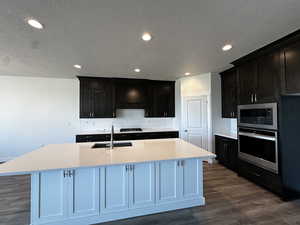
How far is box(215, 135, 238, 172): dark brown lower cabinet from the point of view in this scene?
3561 mm

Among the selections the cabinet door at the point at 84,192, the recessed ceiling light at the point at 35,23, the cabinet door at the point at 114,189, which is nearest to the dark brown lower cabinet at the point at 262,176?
the cabinet door at the point at 114,189

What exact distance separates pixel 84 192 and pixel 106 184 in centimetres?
28

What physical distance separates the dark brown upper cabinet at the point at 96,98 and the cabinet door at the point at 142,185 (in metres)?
2.96

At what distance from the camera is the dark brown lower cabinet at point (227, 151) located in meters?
3.56

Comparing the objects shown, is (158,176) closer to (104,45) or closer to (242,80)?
(104,45)

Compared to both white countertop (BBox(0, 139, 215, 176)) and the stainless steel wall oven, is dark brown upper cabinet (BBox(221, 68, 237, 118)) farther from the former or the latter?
white countertop (BBox(0, 139, 215, 176))

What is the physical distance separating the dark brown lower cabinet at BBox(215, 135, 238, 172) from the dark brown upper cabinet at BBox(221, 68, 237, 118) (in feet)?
2.20

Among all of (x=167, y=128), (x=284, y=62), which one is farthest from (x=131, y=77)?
(x=284, y=62)

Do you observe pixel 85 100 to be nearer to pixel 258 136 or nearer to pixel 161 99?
pixel 161 99

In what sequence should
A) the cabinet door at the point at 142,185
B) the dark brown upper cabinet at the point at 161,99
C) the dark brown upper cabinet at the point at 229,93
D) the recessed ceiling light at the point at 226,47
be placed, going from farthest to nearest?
the dark brown upper cabinet at the point at 161,99
the dark brown upper cabinet at the point at 229,93
the recessed ceiling light at the point at 226,47
the cabinet door at the point at 142,185

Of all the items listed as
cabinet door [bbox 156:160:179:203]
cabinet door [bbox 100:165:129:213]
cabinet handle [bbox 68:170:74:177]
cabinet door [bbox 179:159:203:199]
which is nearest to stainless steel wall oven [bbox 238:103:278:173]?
cabinet door [bbox 179:159:203:199]

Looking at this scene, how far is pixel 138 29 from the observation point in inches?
78.6

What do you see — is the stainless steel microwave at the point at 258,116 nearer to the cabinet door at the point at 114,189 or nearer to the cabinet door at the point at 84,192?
the cabinet door at the point at 114,189

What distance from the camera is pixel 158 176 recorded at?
2.15 meters
